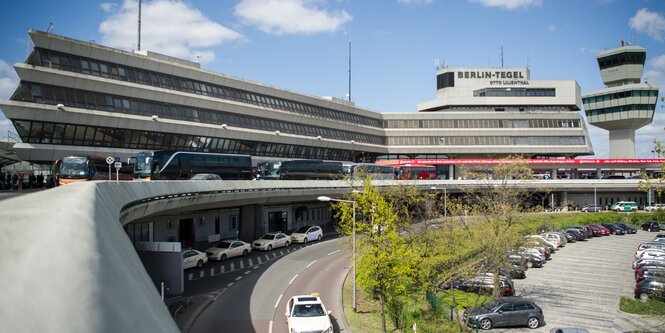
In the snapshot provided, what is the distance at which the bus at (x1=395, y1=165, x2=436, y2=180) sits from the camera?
7862cm

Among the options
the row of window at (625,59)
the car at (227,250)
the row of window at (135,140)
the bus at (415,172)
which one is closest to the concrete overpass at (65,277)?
the car at (227,250)

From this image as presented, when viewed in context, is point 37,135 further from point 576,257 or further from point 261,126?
point 576,257

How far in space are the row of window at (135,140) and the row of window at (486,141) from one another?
1164 inches

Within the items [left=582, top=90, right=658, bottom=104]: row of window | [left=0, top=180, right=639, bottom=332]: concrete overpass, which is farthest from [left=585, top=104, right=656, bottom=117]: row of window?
[left=0, top=180, right=639, bottom=332]: concrete overpass

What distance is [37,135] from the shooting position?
43531mm

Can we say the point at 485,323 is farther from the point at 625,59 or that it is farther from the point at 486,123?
the point at 625,59

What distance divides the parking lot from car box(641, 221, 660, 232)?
A: 15537 millimetres

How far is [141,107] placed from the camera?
51.9 meters

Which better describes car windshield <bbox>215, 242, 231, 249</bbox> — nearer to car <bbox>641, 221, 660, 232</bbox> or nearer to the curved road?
the curved road

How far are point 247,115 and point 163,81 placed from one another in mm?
13241

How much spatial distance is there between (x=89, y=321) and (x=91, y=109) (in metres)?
48.6

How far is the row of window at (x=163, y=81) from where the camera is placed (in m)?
44.5

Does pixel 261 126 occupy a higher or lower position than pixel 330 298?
higher

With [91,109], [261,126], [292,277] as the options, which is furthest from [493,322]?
[261,126]
